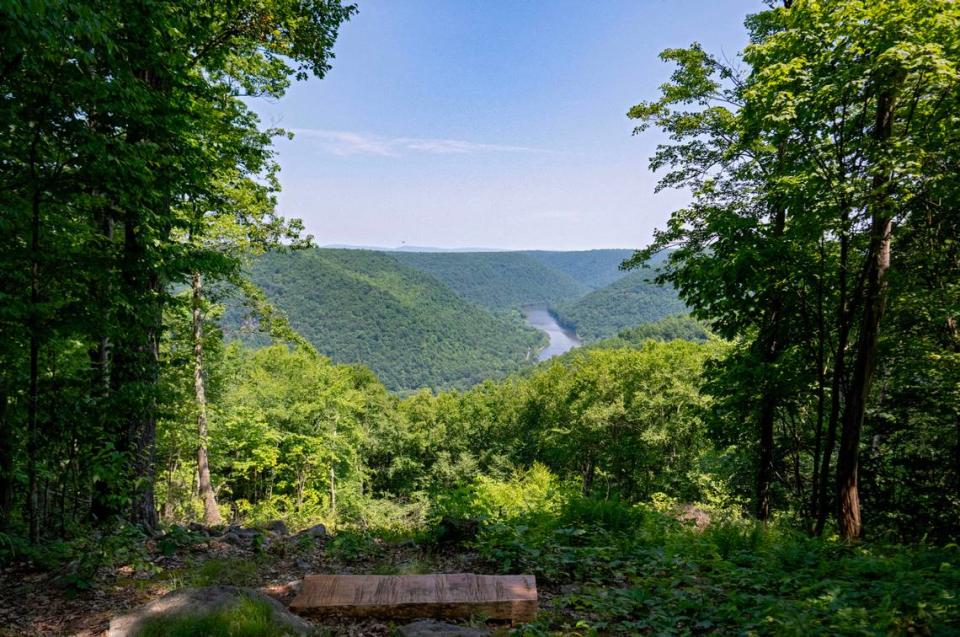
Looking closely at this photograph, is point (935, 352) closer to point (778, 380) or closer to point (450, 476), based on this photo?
point (778, 380)

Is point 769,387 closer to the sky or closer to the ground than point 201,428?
closer to the sky

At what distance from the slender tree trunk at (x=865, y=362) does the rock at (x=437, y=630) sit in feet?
18.4

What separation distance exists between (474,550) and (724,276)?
5.71 m

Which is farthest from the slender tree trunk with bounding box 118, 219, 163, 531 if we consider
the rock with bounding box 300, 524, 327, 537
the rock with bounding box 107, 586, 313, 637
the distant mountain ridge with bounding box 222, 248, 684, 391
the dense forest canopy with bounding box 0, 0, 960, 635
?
the distant mountain ridge with bounding box 222, 248, 684, 391

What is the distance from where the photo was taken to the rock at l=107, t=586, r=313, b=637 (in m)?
3.18

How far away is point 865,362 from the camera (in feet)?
21.4

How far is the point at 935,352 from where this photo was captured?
7.13m

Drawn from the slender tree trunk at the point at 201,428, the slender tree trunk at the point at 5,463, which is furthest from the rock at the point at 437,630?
the slender tree trunk at the point at 201,428

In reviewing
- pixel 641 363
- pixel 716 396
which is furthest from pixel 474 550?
pixel 641 363

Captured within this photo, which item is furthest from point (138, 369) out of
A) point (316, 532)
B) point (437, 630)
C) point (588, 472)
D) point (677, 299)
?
point (588, 472)

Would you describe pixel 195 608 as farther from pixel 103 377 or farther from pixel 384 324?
pixel 384 324

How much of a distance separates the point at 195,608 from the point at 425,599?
164cm

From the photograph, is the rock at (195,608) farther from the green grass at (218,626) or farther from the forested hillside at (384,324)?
the forested hillside at (384,324)

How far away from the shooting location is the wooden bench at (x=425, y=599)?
3932 mm
